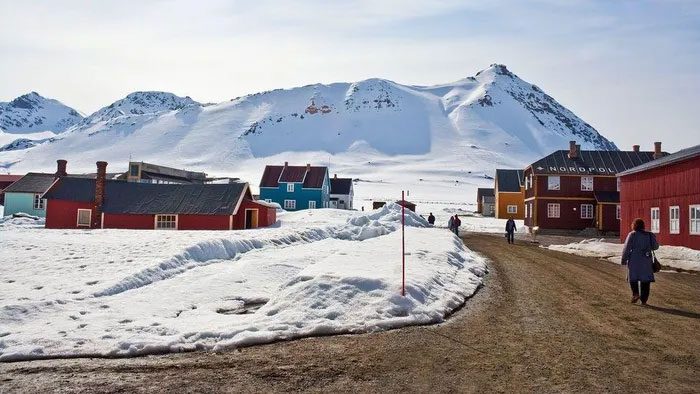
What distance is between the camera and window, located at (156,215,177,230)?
40.2 metres

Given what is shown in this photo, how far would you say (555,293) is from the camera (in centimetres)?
1328

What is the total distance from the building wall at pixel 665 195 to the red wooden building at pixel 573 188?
632 inches

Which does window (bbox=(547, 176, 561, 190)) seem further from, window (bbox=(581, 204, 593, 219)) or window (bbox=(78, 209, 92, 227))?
window (bbox=(78, 209, 92, 227))

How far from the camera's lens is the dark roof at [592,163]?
50.5 meters

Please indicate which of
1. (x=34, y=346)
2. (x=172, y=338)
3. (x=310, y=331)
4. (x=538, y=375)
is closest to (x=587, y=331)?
(x=538, y=375)

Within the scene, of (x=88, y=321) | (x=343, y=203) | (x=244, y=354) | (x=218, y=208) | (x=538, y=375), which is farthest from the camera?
(x=343, y=203)

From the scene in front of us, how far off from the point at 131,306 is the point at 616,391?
9.48 meters

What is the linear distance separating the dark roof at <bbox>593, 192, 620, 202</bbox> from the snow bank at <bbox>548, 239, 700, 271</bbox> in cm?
1866

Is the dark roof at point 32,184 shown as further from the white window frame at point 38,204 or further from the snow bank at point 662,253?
the snow bank at point 662,253

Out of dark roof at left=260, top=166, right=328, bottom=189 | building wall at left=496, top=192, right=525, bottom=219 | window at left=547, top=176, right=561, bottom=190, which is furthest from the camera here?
dark roof at left=260, top=166, right=328, bottom=189

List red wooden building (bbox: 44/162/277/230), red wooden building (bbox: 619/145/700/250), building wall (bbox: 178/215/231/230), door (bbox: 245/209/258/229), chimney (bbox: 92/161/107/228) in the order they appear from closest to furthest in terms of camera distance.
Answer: red wooden building (bbox: 619/145/700/250)
building wall (bbox: 178/215/231/230)
red wooden building (bbox: 44/162/277/230)
chimney (bbox: 92/161/107/228)
door (bbox: 245/209/258/229)

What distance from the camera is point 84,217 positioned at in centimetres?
4169

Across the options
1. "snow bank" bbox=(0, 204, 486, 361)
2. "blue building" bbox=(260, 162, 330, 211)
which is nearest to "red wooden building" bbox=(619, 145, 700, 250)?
"snow bank" bbox=(0, 204, 486, 361)

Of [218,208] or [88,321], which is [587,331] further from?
[218,208]
